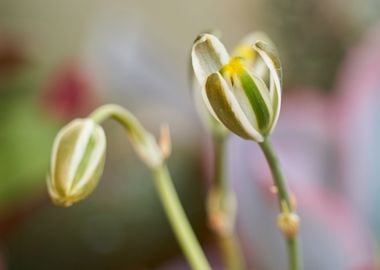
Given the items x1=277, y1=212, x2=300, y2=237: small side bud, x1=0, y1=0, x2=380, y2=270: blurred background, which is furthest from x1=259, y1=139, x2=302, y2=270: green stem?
x1=0, y1=0, x2=380, y2=270: blurred background

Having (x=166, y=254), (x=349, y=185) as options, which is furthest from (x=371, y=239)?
(x=166, y=254)

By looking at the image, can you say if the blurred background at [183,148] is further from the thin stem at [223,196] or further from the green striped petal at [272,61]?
the green striped petal at [272,61]

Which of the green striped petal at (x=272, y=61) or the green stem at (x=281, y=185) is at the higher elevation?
→ the green striped petal at (x=272, y=61)

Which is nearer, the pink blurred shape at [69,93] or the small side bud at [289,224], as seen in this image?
the small side bud at [289,224]

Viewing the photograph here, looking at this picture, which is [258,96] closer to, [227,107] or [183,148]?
[227,107]

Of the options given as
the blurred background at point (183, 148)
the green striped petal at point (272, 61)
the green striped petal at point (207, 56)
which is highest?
the green striped petal at point (207, 56)

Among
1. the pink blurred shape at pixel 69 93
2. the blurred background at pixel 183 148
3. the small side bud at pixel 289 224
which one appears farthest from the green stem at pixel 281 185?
the pink blurred shape at pixel 69 93

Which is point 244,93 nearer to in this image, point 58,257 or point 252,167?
point 252,167
